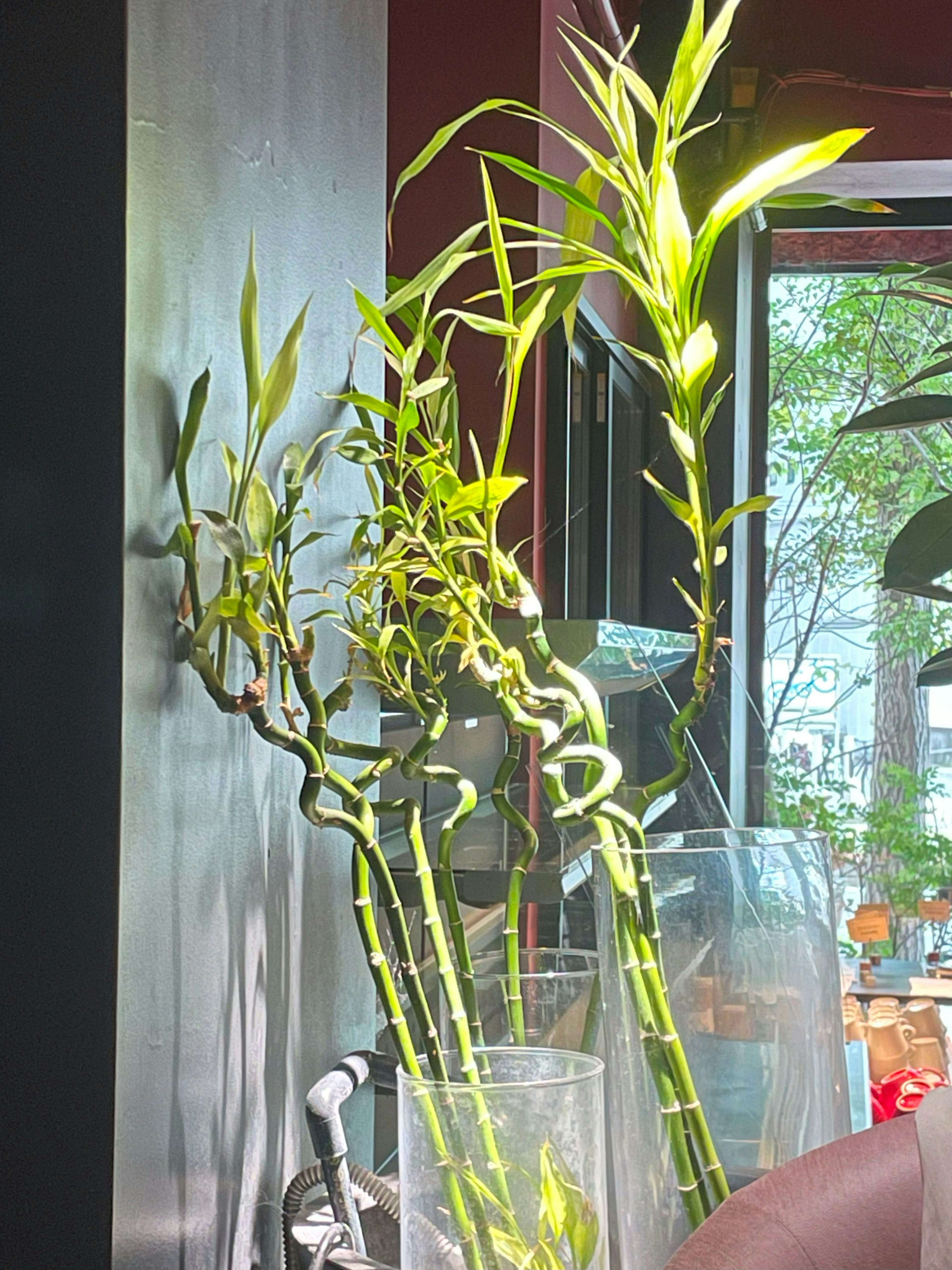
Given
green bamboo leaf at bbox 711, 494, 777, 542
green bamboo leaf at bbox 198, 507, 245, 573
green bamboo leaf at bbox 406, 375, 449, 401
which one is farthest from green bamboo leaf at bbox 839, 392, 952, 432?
green bamboo leaf at bbox 198, 507, 245, 573

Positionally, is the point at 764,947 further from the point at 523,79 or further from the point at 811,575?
the point at 811,575

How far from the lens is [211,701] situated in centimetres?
75

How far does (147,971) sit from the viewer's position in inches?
26.3

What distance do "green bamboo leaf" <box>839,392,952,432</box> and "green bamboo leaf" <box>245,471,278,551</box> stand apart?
0.32m

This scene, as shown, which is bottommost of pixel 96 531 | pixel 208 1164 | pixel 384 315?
pixel 208 1164

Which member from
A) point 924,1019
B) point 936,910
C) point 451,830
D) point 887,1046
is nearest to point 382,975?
point 451,830

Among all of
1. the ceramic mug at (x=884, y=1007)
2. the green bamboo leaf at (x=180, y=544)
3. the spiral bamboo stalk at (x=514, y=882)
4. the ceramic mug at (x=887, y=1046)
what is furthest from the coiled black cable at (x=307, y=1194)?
the ceramic mug at (x=884, y=1007)

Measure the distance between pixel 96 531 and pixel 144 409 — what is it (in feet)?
0.22

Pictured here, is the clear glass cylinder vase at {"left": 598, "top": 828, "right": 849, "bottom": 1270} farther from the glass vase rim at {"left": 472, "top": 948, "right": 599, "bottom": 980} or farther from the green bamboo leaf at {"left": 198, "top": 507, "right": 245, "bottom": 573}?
the green bamboo leaf at {"left": 198, "top": 507, "right": 245, "bottom": 573}

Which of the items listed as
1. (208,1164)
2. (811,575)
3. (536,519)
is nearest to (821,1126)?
(208,1164)

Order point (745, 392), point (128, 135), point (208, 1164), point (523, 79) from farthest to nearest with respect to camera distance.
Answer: point (745, 392) → point (523, 79) → point (208, 1164) → point (128, 135)

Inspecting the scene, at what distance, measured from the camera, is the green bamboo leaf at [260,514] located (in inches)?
27.4

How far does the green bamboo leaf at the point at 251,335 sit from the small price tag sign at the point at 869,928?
2.13 metres

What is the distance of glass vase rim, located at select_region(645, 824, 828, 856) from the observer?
29.5 inches
